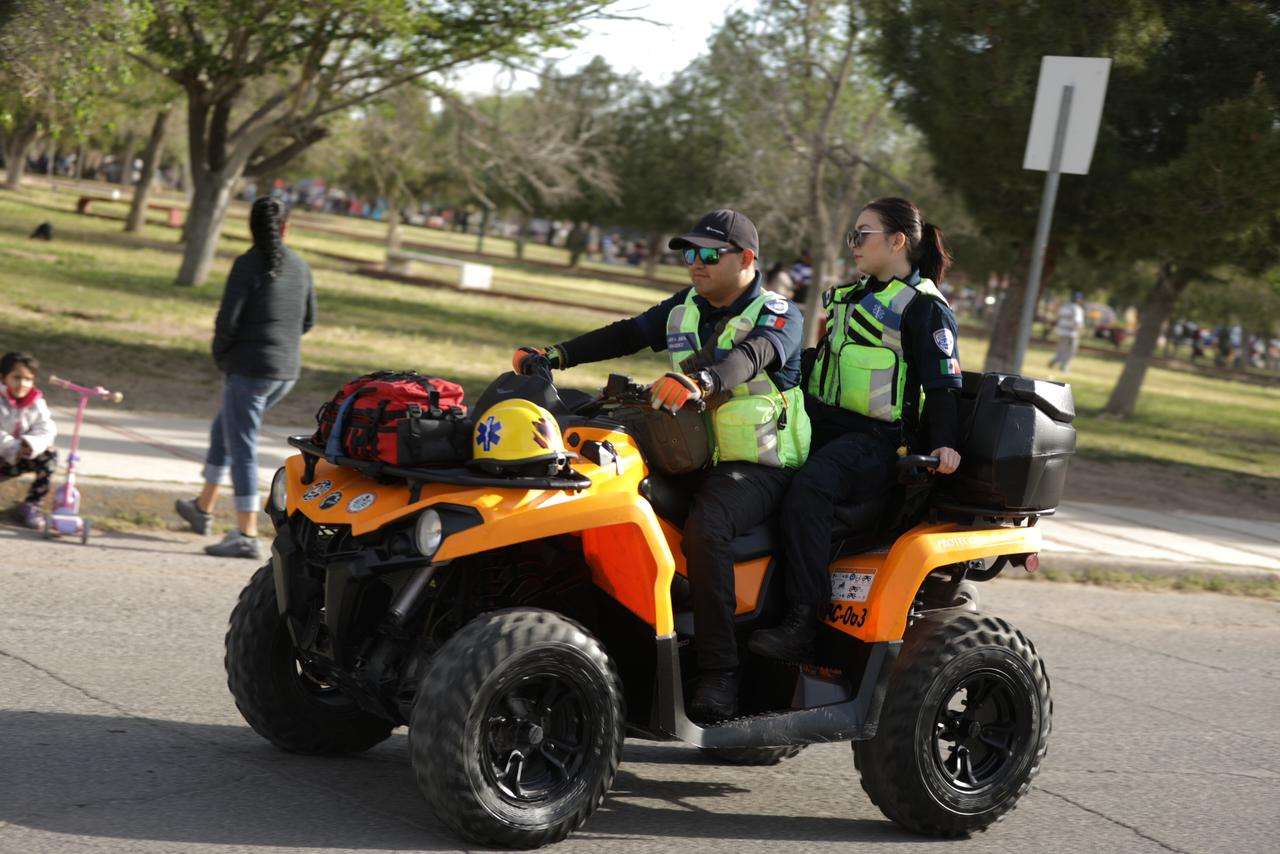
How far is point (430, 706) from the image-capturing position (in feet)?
13.9

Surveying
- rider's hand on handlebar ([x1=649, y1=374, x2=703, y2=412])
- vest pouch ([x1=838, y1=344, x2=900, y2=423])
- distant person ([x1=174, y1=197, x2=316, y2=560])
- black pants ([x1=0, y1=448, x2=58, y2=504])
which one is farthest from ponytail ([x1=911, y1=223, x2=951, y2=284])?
black pants ([x1=0, y1=448, x2=58, y2=504])

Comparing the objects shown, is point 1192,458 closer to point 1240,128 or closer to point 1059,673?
point 1240,128

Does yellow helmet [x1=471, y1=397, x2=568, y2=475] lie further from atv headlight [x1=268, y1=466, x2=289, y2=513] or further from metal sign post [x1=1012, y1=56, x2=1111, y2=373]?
metal sign post [x1=1012, y1=56, x2=1111, y2=373]

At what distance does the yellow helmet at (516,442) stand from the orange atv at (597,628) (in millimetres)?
53

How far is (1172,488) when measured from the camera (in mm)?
16016

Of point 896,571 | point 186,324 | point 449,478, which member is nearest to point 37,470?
point 449,478

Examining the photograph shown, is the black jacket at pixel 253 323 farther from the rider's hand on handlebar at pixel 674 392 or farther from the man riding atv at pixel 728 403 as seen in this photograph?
the rider's hand on handlebar at pixel 674 392

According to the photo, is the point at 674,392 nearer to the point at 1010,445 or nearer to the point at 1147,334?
the point at 1010,445

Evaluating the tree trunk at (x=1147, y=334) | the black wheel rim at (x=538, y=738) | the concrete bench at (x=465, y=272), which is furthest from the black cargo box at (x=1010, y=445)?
the concrete bench at (x=465, y=272)

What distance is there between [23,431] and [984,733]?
559cm

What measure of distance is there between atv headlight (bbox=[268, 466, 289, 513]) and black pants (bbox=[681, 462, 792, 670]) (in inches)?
50.5

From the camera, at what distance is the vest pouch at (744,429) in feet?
15.8

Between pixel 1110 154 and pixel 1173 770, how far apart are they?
10887 millimetres

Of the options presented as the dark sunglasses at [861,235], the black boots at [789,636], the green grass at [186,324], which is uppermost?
the dark sunglasses at [861,235]
